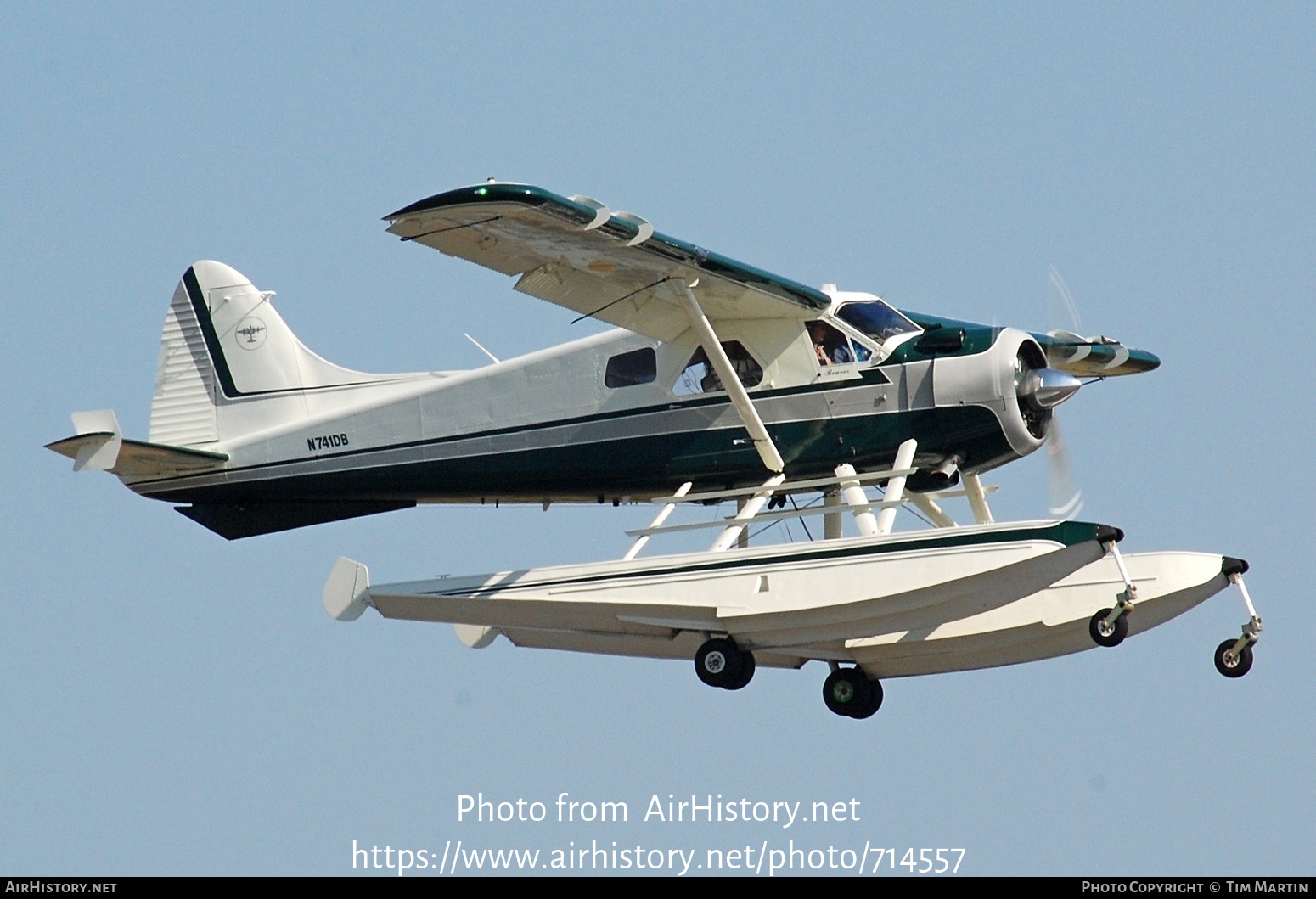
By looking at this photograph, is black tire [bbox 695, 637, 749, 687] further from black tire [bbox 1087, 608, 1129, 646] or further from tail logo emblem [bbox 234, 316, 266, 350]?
tail logo emblem [bbox 234, 316, 266, 350]

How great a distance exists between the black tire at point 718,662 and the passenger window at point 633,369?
2856 mm

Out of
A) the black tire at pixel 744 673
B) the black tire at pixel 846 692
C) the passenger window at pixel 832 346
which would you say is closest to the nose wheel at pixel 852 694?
the black tire at pixel 846 692

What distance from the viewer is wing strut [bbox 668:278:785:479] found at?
59.6 ft

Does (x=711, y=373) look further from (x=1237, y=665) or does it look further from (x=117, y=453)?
(x=117, y=453)

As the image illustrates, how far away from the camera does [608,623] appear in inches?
715

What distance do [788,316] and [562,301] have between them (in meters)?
2.26

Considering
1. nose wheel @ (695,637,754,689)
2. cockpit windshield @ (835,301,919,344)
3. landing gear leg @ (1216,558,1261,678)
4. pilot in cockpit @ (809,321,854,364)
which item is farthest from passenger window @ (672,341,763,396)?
landing gear leg @ (1216,558,1261,678)

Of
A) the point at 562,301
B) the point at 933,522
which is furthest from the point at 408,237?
the point at 933,522

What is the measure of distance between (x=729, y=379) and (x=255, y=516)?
18.8ft

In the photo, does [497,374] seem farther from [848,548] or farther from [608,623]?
[848,548]

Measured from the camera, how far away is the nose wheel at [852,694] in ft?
62.6

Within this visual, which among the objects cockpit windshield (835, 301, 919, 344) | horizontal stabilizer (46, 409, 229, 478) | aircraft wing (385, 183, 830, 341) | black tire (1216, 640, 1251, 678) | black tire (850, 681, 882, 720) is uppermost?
aircraft wing (385, 183, 830, 341)

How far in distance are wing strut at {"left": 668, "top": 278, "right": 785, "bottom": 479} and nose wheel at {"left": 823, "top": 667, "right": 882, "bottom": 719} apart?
223 cm

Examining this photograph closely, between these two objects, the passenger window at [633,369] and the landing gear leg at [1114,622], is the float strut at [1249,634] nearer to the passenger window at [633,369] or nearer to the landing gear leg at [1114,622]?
the landing gear leg at [1114,622]
